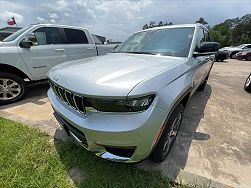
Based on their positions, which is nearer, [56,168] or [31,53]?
[56,168]

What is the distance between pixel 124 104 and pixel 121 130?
9.0 inches

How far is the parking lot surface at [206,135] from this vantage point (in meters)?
2.49

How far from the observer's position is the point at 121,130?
1.80m

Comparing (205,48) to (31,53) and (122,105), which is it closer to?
(122,105)

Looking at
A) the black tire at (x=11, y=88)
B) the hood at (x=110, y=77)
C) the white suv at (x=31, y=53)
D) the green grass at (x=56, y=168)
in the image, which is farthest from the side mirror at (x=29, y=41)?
the hood at (x=110, y=77)

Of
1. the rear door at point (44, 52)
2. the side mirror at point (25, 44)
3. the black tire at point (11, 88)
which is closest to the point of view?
the black tire at point (11, 88)

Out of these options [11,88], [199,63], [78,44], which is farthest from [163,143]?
[78,44]

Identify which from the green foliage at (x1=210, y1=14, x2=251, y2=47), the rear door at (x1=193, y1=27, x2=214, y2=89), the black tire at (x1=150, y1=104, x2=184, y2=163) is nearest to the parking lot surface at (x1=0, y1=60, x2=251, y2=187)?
the black tire at (x1=150, y1=104, x2=184, y2=163)

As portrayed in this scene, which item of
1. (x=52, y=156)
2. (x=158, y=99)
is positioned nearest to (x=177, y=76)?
(x=158, y=99)

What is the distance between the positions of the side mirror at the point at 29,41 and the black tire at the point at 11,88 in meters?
0.71

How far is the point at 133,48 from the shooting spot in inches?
142

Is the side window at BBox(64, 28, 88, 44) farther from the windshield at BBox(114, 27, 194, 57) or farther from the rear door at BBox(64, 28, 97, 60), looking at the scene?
the windshield at BBox(114, 27, 194, 57)

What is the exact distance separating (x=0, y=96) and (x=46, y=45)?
159 centimetres

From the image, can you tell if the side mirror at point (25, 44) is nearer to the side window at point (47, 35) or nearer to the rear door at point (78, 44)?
the side window at point (47, 35)
